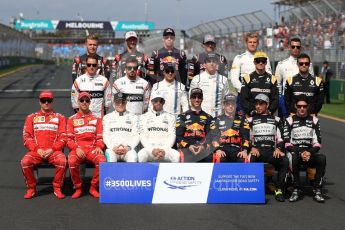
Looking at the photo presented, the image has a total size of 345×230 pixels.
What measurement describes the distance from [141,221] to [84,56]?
3884 mm

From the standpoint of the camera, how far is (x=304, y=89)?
9312 mm

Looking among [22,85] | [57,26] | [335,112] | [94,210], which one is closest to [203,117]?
[94,210]

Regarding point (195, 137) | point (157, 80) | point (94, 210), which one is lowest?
point (94, 210)

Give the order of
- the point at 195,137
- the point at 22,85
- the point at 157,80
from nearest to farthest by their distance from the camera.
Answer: the point at 195,137
the point at 157,80
the point at 22,85

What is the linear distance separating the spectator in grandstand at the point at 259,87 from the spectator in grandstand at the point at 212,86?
0.34 meters

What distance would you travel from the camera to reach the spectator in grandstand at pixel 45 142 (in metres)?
8.48

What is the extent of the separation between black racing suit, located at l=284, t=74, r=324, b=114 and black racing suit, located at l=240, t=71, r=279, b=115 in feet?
0.79

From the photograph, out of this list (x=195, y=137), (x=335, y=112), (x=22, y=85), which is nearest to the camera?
(x=195, y=137)

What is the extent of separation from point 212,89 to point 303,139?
5.08ft

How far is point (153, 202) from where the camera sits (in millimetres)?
8172

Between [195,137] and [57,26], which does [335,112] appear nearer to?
[195,137]

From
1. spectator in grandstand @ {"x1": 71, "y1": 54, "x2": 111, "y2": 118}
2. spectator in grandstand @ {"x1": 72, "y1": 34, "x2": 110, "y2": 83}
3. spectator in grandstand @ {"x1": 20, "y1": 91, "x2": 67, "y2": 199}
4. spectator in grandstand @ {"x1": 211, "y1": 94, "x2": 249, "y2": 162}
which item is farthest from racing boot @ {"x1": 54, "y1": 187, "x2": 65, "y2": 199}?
spectator in grandstand @ {"x1": 72, "y1": 34, "x2": 110, "y2": 83}

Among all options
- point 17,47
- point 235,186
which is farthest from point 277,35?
point 17,47

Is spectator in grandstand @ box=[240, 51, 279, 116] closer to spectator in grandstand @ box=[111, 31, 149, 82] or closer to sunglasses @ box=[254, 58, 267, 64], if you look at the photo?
sunglasses @ box=[254, 58, 267, 64]
